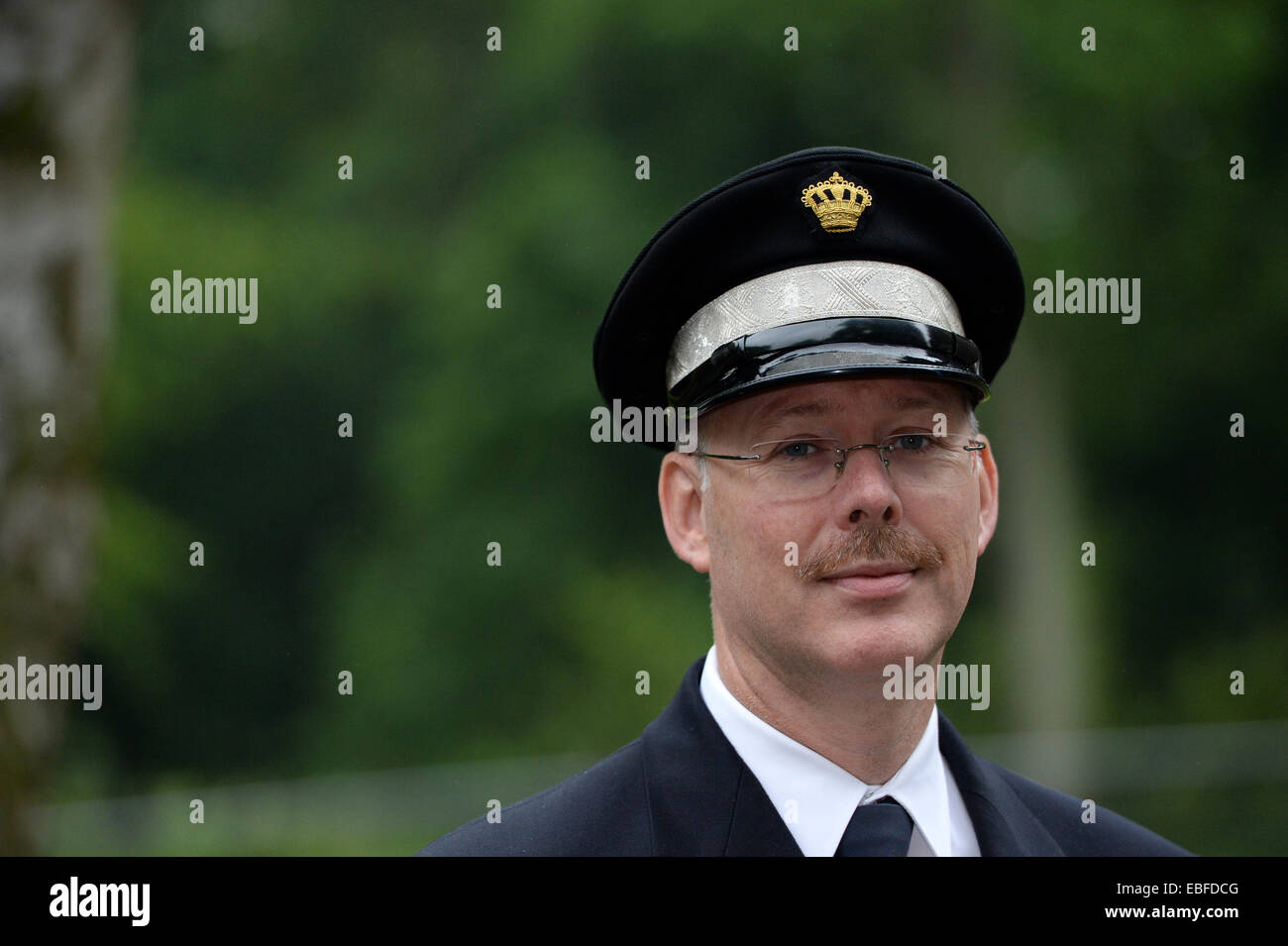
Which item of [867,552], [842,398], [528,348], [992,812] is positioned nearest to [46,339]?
[842,398]

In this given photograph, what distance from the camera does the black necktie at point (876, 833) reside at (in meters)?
2.72

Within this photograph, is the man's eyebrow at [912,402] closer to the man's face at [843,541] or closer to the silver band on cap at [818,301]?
the man's face at [843,541]

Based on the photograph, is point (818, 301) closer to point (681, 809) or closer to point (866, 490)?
point (866, 490)

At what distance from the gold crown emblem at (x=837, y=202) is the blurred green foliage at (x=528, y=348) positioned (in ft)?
24.5

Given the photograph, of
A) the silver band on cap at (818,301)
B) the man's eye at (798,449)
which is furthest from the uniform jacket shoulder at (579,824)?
the silver band on cap at (818,301)

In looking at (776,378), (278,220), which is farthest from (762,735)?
(278,220)

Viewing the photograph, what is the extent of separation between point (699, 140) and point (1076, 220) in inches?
124

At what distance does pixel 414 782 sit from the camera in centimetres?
1135

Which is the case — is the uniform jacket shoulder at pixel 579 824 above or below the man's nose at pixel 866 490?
below

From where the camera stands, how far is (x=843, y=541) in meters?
2.58

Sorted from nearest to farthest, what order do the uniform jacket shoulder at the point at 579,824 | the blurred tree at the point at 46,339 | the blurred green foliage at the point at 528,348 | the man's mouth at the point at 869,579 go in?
the man's mouth at the point at 869,579, the uniform jacket shoulder at the point at 579,824, the blurred tree at the point at 46,339, the blurred green foliage at the point at 528,348

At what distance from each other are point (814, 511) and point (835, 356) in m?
0.28

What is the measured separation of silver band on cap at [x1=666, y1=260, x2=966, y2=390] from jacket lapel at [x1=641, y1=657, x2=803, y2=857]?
712 mm

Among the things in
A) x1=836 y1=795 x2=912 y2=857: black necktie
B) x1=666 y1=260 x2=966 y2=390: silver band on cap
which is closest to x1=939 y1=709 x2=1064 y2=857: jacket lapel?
x1=836 y1=795 x2=912 y2=857: black necktie
